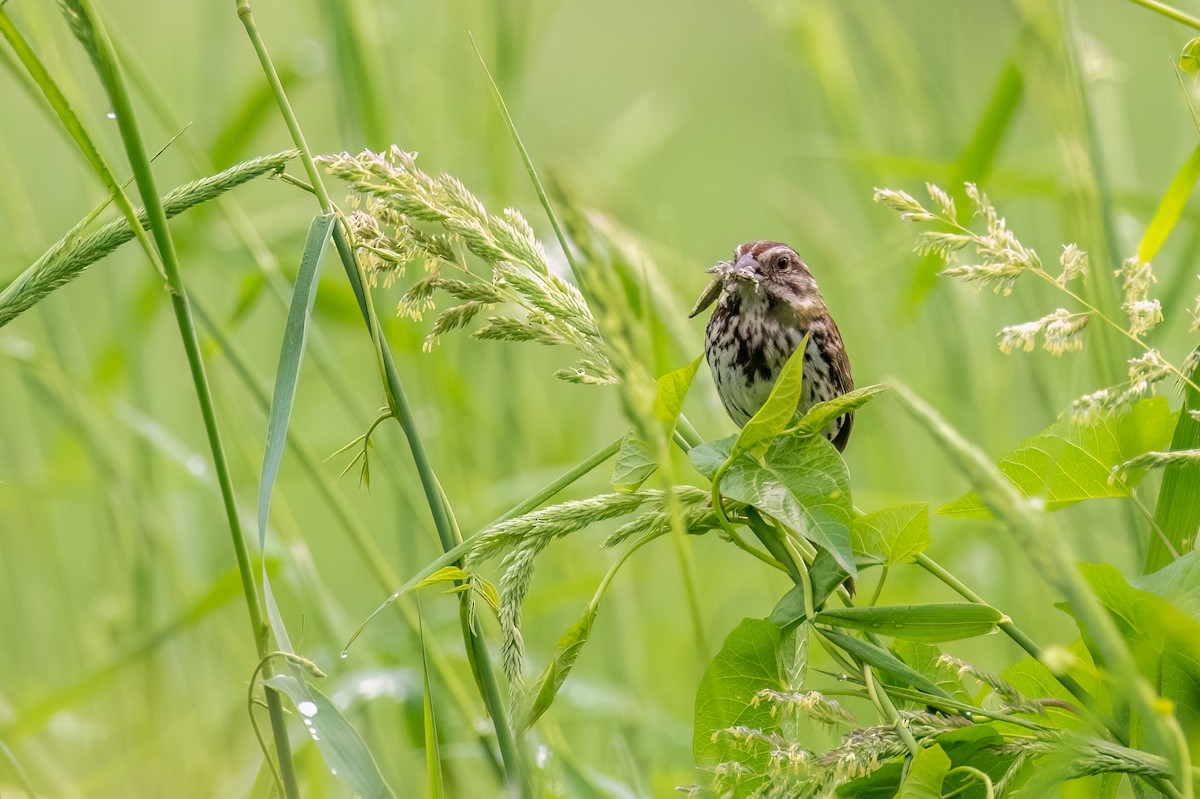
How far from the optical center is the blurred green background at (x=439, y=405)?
6.88 feet

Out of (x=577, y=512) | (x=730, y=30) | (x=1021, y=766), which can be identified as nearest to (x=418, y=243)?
(x=577, y=512)

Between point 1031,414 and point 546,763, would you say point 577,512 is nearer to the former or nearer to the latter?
point 546,763

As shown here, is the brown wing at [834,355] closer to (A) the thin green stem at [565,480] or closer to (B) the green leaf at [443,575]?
(A) the thin green stem at [565,480]

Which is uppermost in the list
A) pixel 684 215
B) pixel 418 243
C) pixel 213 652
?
pixel 684 215

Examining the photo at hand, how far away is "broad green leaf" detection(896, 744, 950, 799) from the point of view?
102cm

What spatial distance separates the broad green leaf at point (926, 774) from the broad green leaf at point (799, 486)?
17cm

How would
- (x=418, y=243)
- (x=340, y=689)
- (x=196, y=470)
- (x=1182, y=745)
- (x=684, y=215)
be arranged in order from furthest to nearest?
(x=684, y=215) < (x=196, y=470) < (x=340, y=689) < (x=418, y=243) < (x=1182, y=745)

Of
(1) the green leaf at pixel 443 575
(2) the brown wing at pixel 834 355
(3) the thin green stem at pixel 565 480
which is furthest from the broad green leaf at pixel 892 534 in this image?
(2) the brown wing at pixel 834 355

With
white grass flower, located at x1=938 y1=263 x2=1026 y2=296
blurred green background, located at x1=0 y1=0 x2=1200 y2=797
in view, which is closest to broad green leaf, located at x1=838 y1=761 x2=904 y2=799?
white grass flower, located at x1=938 y1=263 x2=1026 y2=296

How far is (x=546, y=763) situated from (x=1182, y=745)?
3.27 ft

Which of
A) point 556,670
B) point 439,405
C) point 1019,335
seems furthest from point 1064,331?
point 439,405

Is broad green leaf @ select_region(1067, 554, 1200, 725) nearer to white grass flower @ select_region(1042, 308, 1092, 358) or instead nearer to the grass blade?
white grass flower @ select_region(1042, 308, 1092, 358)

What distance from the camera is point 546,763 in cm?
166

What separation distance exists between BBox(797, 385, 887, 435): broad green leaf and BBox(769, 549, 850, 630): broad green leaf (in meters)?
0.13
